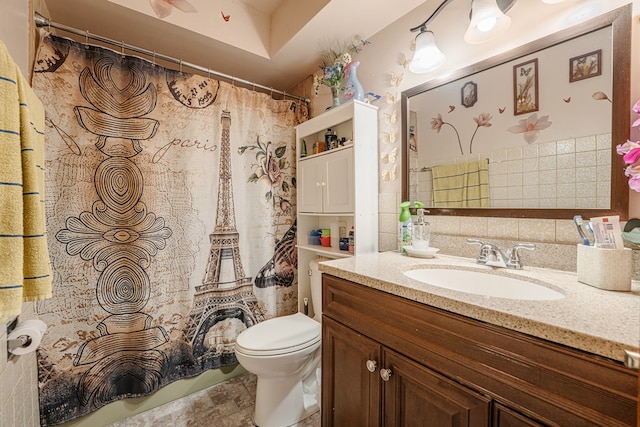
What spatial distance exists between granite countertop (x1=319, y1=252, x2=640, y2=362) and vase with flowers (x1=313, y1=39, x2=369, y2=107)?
1230mm

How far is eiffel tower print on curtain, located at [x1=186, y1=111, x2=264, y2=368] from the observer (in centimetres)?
168

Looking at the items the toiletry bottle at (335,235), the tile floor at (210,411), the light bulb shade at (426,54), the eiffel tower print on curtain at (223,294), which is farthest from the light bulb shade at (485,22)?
the tile floor at (210,411)

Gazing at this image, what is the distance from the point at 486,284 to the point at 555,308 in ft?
1.33

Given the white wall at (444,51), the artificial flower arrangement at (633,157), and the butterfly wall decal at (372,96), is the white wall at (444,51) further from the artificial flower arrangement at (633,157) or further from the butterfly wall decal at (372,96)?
the artificial flower arrangement at (633,157)

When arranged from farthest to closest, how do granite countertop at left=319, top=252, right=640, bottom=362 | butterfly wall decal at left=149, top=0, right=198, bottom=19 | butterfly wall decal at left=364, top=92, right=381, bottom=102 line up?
butterfly wall decal at left=364, top=92, right=381, bottom=102
butterfly wall decal at left=149, top=0, right=198, bottom=19
granite countertop at left=319, top=252, right=640, bottom=362

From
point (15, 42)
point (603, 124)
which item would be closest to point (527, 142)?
point (603, 124)

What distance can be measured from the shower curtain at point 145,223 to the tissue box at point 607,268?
1.68m

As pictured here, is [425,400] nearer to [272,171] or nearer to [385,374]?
[385,374]

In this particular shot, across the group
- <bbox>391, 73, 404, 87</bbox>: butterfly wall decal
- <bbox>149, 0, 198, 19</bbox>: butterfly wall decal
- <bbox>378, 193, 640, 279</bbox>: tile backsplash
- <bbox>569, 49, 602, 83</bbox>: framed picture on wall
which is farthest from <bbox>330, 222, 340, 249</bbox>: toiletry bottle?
<bbox>149, 0, 198, 19</bbox>: butterfly wall decal

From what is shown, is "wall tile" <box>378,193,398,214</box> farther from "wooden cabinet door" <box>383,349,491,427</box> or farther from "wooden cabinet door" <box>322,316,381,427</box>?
"wooden cabinet door" <box>383,349,491,427</box>

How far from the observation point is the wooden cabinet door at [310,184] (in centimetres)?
180

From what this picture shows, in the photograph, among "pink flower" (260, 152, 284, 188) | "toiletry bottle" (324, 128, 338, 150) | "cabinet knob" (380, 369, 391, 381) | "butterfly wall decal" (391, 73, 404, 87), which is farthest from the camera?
"pink flower" (260, 152, 284, 188)

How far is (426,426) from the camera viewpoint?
0.73 m

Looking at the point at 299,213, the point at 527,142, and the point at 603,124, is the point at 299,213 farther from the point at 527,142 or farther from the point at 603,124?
the point at 603,124
